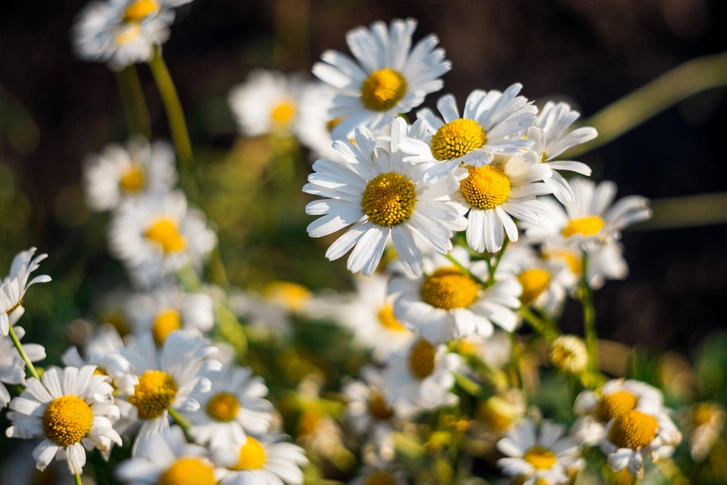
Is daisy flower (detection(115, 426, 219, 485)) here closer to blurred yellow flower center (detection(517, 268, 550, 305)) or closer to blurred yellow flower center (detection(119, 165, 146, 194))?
blurred yellow flower center (detection(517, 268, 550, 305))

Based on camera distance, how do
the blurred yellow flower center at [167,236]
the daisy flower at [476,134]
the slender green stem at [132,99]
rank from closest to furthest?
the daisy flower at [476,134]
the blurred yellow flower center at [167,236]
the slender green stem at [132,99]

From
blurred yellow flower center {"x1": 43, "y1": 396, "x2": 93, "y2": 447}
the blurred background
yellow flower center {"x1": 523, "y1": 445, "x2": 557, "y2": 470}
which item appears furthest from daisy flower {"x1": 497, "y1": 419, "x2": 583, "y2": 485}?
the blurred background

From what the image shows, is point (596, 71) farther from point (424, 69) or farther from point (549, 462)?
point (549, 462)

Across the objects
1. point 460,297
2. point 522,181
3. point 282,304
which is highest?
point 522,181

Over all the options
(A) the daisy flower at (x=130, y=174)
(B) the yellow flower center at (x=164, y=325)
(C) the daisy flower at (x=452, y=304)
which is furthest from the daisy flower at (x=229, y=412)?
(A) the daisy flower at (x=130, y=174)

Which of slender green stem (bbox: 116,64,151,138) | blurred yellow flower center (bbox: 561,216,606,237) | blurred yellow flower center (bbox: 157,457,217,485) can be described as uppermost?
blurred yellow flower center (bbox: 561,216,606,237)

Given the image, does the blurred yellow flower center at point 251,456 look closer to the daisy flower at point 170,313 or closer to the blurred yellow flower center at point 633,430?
the daisy flower at point 170,313

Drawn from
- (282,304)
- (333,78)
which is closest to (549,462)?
(333,78)
